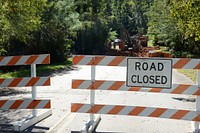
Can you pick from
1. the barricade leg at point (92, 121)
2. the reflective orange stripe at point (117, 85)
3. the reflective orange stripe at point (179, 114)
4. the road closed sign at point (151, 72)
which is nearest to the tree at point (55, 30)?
the barricade leg at point (92, 121)

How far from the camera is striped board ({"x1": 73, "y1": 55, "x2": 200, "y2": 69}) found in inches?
247

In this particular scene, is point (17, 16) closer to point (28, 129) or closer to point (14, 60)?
point (14, 60)

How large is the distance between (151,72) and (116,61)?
752 mm

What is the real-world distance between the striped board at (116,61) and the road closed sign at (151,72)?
8.1 inches

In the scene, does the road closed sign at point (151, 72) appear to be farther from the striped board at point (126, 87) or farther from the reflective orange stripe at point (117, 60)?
the reflective orange stripe at point (117, 60)

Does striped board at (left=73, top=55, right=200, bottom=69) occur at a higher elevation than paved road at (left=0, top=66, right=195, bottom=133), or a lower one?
higher

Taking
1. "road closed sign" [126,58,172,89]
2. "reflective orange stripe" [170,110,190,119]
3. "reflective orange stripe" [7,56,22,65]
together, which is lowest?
"reflective orange stripe" [170,110,190,119]

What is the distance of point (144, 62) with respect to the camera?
6.28 meters

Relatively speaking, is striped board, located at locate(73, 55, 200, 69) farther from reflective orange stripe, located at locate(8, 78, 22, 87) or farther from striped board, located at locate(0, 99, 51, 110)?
reflective orange stripe, located at locate(8, 78, 22, 87)

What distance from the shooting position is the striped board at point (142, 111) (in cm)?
637

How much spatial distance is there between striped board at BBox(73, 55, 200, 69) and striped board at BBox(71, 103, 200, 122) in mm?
876

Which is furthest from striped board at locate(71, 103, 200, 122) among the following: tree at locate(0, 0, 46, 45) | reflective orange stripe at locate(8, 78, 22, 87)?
tree at locate(0, 0, 46, 45)

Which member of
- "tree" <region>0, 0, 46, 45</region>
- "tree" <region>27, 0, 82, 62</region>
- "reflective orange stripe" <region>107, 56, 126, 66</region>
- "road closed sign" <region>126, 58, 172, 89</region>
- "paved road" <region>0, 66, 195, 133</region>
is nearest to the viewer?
"road closed sign" <region>126, 58, 172, 89</region>

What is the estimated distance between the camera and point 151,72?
20.6 feet
